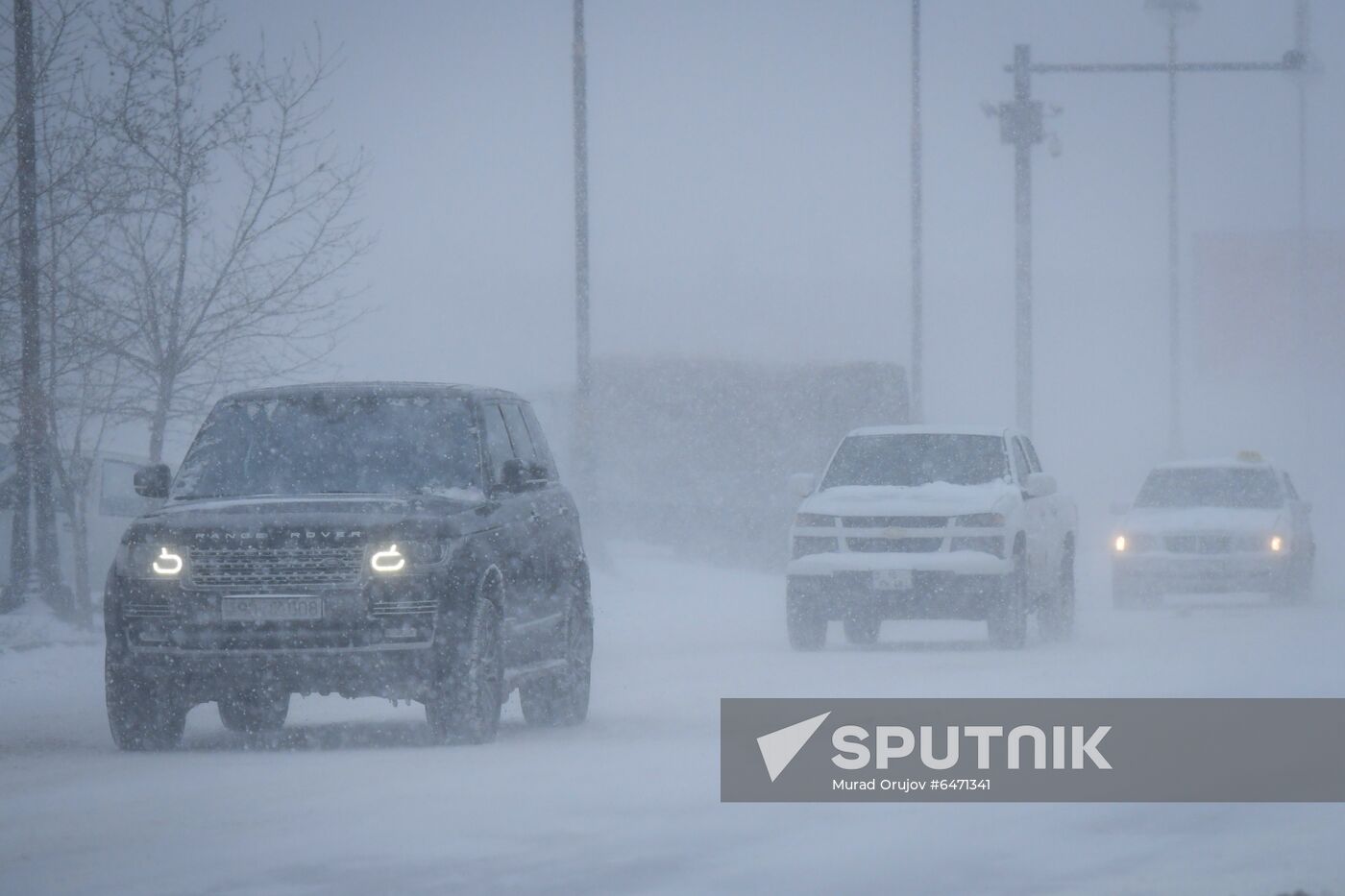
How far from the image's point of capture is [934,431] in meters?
21.8

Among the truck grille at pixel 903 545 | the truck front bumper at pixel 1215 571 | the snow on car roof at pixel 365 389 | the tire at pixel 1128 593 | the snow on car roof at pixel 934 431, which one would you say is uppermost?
the snow on car roof at pixel 365 389

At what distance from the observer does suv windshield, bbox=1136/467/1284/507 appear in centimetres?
2858

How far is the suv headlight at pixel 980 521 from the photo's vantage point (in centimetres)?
1995

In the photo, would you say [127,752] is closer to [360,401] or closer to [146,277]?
[360,401]

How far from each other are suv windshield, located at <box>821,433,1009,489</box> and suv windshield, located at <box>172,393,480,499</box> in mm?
8130

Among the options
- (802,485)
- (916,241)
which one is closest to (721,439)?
(916,241)

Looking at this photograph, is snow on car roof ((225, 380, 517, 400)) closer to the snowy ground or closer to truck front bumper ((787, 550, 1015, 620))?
the snowy ground

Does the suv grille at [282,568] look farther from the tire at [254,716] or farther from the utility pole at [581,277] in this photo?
the utility pole at [581,277]

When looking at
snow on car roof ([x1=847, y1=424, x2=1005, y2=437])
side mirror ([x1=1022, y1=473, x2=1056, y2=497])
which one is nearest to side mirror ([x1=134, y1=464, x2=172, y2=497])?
snow on car roof ([x1=847, y1=424, x2=1005, y2=437])

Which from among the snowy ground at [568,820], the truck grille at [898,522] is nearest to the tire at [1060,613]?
the truck grille at [898,522]

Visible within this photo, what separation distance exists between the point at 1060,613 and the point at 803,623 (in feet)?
11.6

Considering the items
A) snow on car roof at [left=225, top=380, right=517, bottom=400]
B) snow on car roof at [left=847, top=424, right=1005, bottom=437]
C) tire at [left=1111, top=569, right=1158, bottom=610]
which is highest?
snow on car roof at [left=225, top=380, right=517, bottom=400]

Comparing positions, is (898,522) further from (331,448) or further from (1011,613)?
(331,448)

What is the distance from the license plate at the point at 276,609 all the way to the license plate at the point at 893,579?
8.38 metres
